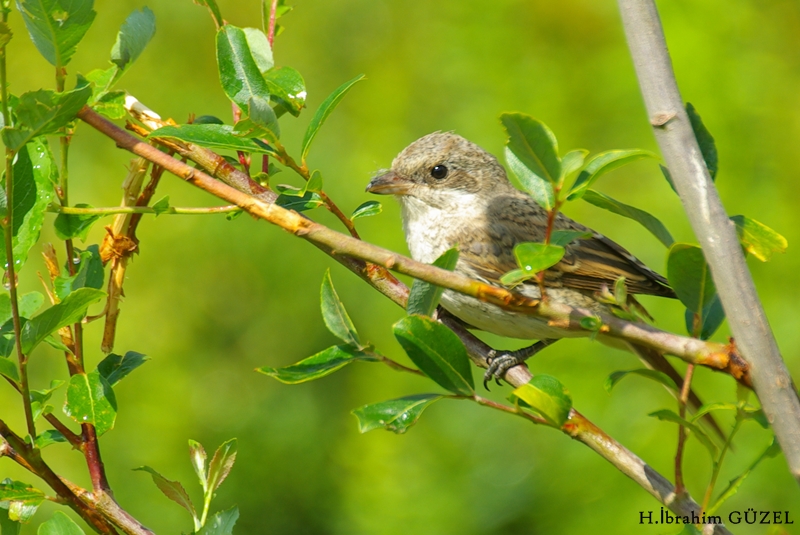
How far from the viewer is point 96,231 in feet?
14.8

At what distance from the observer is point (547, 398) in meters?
1.42

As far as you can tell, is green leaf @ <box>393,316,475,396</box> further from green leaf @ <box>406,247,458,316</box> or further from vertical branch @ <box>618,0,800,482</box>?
vertical branch @ <box>618,0,800,482</box>

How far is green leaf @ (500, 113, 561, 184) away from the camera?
4.48 ft

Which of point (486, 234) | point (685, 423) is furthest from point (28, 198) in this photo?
point (486, 234)

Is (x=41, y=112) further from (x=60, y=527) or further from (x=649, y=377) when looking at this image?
(x=649, y=377)

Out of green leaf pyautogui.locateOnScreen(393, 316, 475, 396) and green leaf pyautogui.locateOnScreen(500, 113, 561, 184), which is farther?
green leaf pyautogui.locateOnScreen(393, 316, 475, 396)

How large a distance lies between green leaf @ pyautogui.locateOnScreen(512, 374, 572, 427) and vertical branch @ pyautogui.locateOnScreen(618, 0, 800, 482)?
1.09ft

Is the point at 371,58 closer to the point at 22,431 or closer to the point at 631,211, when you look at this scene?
the point at 22,431

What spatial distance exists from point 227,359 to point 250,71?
10.6 ft

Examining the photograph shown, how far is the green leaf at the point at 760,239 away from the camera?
1562 millimetres

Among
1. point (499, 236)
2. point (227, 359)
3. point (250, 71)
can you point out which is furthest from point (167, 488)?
point (227, 359)

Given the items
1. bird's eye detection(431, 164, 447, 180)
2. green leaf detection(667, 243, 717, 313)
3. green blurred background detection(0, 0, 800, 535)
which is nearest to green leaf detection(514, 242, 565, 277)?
green leaf detection(667, 243, 717, 313)

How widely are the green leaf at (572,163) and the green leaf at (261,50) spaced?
92 cm

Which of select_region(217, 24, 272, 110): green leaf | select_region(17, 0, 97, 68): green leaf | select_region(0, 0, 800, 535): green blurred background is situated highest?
select_region(17, 0, 97, 68): green leaf
